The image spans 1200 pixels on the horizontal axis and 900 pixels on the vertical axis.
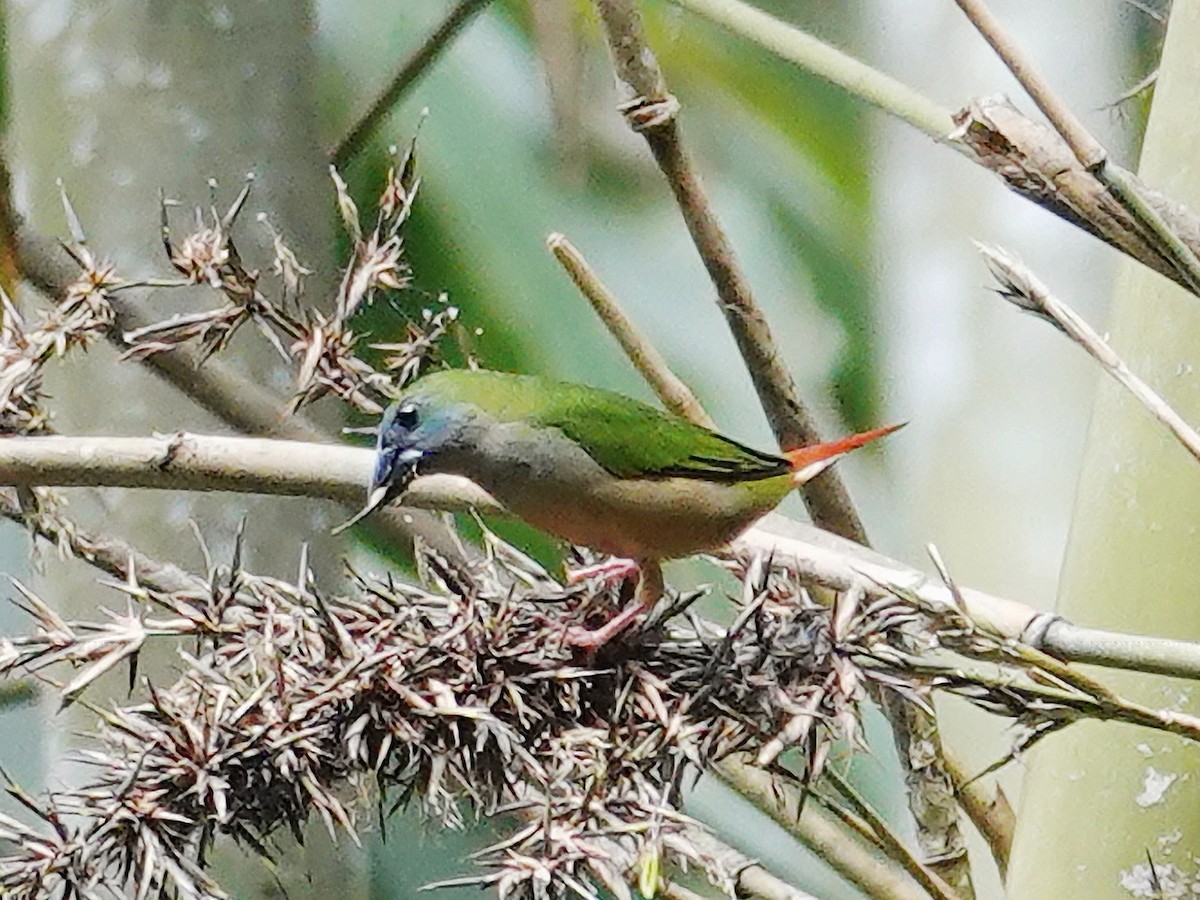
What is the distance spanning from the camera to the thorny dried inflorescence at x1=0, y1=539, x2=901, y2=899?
1.03ft

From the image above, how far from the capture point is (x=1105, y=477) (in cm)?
46

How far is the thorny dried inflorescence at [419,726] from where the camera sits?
31cm

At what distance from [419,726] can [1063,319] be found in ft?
0.62

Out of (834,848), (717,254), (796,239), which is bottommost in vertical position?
(834,848)

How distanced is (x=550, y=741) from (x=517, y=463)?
0.11 m

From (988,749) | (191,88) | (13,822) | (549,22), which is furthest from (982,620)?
(549,22)

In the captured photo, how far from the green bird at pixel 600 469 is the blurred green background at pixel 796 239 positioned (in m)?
0.50

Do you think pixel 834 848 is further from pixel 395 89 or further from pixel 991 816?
pixel 395 89

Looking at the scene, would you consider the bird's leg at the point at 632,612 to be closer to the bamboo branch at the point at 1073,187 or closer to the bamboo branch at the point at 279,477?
the bamboo branch at the point at 279,477

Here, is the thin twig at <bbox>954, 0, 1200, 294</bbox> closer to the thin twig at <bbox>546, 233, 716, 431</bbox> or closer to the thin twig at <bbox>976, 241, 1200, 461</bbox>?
the thin twig at <bbox>976, 241, 1200, 461</bbox>

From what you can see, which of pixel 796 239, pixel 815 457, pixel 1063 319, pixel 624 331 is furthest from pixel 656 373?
pixel 796 239

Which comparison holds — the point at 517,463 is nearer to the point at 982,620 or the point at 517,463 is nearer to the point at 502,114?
the point at 982,620

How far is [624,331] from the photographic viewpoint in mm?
547

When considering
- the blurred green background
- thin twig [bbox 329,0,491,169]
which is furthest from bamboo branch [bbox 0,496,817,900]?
the blurred green background
